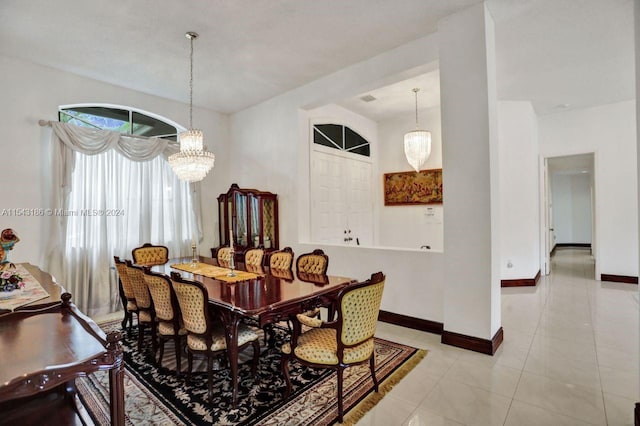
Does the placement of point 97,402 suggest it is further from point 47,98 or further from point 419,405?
point 47,98

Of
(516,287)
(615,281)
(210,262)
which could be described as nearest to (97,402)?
(210,262)

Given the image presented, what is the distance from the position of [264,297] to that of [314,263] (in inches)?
41.3

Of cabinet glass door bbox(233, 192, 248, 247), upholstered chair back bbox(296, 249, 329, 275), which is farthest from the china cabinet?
upholstered chair back bbox(296, 249, 329, 275)

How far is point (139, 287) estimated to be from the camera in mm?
2939

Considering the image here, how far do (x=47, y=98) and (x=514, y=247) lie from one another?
24.1ft

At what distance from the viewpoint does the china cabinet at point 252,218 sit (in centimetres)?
497

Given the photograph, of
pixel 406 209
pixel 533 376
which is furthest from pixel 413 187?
pixel 533 376

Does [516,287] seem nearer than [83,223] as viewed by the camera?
No

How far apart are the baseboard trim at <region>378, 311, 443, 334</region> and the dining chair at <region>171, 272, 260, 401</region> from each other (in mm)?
1955

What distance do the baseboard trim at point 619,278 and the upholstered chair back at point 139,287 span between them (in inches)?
285

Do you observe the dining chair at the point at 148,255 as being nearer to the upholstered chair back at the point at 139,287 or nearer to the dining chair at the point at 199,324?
the upholstered chair back at the point at 139,287

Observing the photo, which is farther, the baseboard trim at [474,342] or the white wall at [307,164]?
the white wall at [307,164]

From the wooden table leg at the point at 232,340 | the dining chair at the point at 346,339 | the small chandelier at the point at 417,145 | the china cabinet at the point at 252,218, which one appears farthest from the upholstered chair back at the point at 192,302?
the small chandelier at the point at 417,145

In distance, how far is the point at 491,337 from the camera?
2926mm
